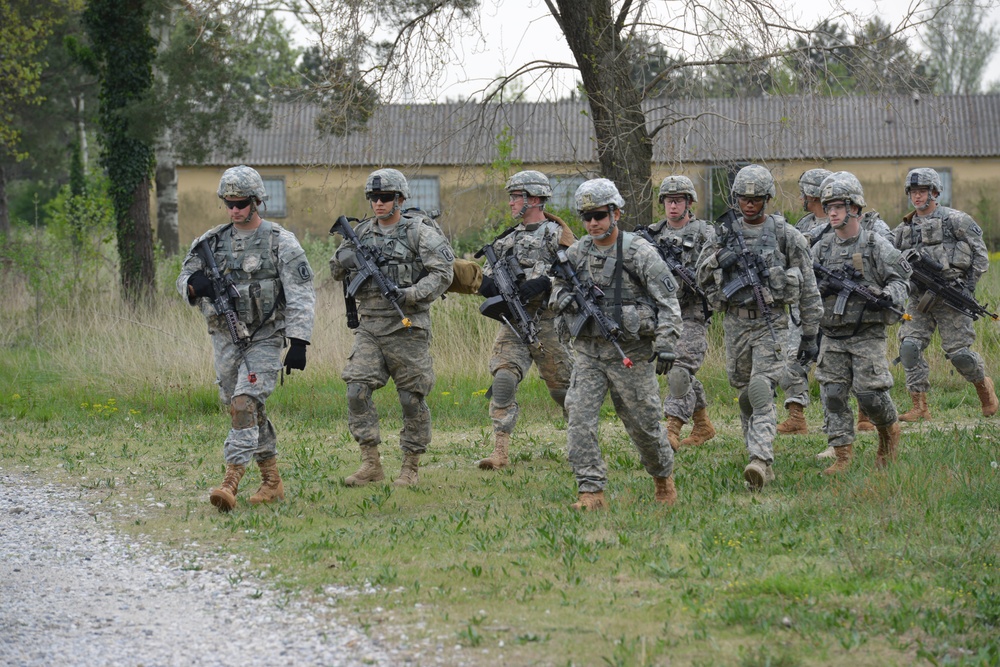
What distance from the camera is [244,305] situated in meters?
7.51

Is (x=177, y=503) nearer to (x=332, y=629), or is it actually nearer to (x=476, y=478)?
(x=476, y=478)

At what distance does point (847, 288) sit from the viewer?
307 inches

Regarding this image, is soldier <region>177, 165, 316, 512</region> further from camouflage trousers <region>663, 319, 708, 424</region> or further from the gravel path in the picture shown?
camouflage trousers <region>663, 319, 708, 424</region>

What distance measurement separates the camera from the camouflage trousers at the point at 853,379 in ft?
25.4

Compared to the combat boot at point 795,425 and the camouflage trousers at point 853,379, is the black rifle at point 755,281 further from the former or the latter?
the combat boot at point 795,425

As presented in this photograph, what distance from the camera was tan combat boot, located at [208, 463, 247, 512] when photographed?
24.3 feet

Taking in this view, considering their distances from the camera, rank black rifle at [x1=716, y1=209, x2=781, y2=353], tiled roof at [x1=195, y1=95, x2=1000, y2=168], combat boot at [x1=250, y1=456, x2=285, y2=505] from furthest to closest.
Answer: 1. tiled roof at [x1=195, y1=95, x2=1000, y2=168]
2. combat boot at [x1=250, y1=456, x2=285, y2=505]
3. black rifle at [x1=716, y1=209, x2=781, y2=353]

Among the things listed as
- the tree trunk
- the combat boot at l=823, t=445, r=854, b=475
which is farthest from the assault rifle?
the tree trunk

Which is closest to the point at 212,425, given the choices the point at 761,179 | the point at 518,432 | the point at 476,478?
the point at 518,432

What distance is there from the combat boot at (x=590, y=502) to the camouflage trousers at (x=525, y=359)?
6.47 ft

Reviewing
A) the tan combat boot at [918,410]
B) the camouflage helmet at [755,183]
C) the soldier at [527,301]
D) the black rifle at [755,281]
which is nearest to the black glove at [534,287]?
the soldier at [527,301]

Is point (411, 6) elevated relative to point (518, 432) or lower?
elevated

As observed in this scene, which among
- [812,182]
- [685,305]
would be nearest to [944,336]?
[812,182]

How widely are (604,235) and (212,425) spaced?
5.45 meters
